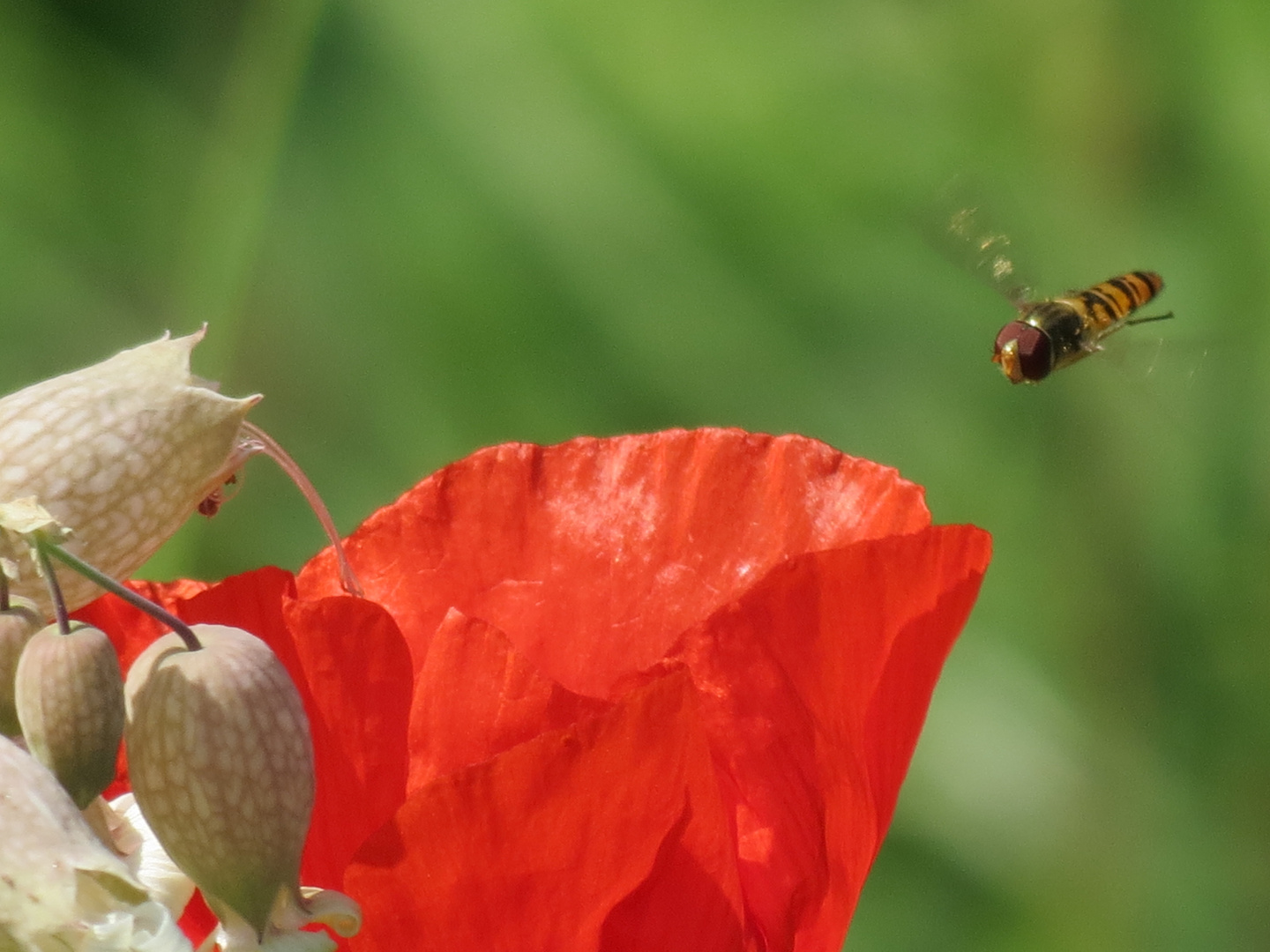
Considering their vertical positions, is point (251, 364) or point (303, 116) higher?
point (303, 116)

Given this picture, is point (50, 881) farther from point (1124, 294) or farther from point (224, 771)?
point (1124, 294)

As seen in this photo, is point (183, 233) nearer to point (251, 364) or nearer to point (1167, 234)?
point (251, 364)

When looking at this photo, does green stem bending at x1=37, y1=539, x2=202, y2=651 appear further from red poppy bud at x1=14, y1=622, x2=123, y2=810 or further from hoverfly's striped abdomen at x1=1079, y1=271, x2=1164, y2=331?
hoverfly's striped abdomen at x1=1079, y1=271, x2=1164, y2=331

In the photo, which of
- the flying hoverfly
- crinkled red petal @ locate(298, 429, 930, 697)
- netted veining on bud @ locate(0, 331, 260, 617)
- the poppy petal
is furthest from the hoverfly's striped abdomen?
netted veining on bud @ locate(0, 331, 260, 617)

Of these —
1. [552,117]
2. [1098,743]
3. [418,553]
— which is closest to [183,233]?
[552,117]

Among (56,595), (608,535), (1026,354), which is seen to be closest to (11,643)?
(56,595)

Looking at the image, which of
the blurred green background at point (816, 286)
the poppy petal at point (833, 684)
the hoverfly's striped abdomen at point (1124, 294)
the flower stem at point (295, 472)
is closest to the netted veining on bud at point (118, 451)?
the flower stem at point (295, 472)
